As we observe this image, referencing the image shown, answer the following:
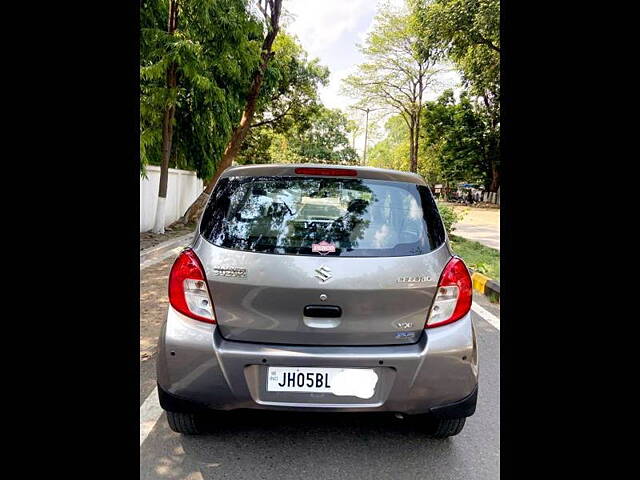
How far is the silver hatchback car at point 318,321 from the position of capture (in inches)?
84.1

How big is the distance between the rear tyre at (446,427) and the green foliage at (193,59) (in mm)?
8029

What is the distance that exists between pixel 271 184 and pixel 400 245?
0.74 meters

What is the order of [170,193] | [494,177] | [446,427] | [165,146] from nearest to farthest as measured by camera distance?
[446,427] < [165,146] < [170,193] < [494,177]

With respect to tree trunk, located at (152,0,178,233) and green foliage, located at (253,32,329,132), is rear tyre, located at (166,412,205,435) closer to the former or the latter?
tree trunk, located at (152,0,178,233)

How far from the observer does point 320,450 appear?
2.43m

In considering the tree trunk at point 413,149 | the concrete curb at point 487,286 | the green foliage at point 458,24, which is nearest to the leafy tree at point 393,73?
the tree trunk at point 413,149

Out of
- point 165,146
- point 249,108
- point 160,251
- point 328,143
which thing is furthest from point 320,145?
point 160,251

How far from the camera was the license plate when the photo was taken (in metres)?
2.13

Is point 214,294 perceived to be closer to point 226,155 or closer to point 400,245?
point 400,245

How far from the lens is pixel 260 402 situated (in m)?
2.14

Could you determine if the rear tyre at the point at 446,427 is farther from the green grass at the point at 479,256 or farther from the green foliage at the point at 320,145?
the green foliage at the point at 320,145

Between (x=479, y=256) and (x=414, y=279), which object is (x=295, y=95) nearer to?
(x=479, y=256)

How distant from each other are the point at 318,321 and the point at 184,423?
0.98 m

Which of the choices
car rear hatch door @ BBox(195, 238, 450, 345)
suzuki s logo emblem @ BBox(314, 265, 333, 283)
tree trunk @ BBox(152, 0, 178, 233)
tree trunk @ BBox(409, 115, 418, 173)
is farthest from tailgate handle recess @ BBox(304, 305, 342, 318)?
tree trunk @ BBox(409, 115, 418, 173)
